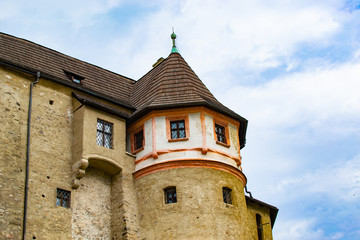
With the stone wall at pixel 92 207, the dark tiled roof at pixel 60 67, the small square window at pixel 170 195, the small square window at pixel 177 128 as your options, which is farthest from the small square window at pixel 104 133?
the small square window at pixel 170 195

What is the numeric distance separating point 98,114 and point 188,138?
4.30 meters

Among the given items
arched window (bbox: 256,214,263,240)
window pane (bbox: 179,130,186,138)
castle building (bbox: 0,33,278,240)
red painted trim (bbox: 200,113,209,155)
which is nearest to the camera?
castle building (bbox: 0,33,278,240)

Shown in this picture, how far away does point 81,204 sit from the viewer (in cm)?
2409

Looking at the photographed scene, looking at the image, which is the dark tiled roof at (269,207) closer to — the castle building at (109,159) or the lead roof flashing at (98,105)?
the castle building at (109,159)

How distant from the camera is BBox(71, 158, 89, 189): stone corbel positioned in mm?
23906

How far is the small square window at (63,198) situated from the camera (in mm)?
23328

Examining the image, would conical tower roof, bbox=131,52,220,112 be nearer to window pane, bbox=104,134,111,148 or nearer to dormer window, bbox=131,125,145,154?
dormer window, bbox=131,125,145,154

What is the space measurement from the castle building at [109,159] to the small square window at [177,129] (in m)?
0.05

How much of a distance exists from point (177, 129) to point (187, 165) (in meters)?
2.04

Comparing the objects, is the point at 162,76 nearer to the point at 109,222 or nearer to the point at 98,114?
the point at 98,114

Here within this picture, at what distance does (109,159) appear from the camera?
992 inches

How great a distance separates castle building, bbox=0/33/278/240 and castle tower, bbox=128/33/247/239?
0.05 m

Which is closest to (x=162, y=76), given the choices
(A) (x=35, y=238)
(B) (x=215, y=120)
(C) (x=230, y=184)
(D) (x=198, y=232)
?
(B) (x=215, y=120)

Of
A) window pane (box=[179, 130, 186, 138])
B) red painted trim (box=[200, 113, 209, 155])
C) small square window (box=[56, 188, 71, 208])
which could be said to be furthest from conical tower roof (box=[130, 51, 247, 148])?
small square window (box=[56, 188, 71, 208])
